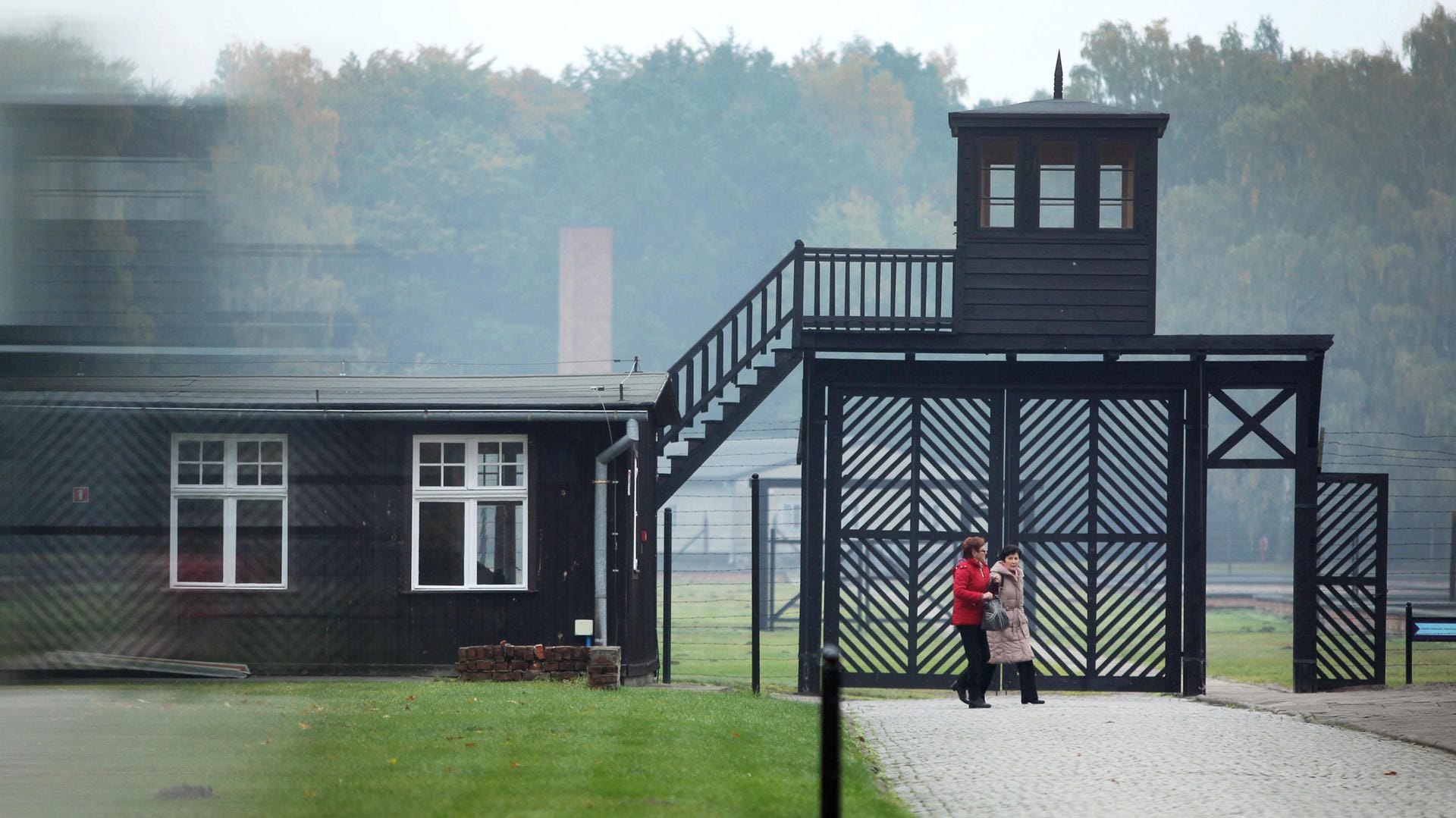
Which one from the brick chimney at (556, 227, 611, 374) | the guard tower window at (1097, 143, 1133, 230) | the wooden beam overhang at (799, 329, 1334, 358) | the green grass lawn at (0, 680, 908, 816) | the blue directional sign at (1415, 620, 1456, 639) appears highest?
the guard tower window at (1097, 143, 1133, 230)

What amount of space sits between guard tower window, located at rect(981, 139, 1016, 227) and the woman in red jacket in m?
5.47

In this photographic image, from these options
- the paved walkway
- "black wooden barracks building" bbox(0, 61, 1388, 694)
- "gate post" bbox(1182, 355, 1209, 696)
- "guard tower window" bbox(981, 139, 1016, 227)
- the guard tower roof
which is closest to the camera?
the paved walkway

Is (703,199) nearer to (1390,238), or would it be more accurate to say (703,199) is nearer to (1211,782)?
(1390,238)

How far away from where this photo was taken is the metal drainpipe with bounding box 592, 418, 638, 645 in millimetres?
17812

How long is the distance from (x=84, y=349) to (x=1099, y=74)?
60.9 m

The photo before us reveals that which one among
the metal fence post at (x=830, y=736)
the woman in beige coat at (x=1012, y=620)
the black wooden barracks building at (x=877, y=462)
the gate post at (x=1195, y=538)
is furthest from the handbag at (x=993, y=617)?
the metal fence post at (x=830, y=736)

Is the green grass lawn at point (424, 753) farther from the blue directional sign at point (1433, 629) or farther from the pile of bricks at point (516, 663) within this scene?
the blue directional sign at point (1433, 629)

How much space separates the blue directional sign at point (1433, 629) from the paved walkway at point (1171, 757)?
1426mm

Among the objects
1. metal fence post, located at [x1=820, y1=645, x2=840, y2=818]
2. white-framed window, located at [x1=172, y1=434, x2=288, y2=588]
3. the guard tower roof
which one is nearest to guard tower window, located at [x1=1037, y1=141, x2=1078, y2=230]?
the guard tower roof

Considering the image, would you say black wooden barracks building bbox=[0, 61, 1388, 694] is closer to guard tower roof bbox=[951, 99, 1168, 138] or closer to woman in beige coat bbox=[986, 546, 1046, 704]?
guard tower roof bbox=[951, 99, 1168, 138]

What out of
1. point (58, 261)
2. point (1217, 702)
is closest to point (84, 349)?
point (58, 261)

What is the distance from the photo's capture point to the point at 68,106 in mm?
3260

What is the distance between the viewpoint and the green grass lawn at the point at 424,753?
17.8ft

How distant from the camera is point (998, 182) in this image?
824 inches
